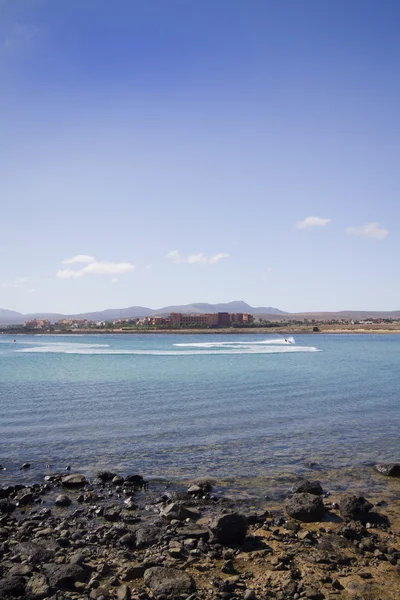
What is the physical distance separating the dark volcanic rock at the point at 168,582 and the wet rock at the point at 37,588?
164cm

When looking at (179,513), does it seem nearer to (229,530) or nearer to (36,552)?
(229,530)

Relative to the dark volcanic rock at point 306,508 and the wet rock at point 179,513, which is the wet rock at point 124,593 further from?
the dark volcanic rock at point 306,508

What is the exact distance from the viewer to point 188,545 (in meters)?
9.50

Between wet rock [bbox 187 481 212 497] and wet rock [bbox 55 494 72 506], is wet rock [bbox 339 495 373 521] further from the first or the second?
wet rock [bbox 55 494 72 506]

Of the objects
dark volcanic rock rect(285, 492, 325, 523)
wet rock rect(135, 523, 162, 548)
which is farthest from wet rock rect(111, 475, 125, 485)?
dark volcanic rock rect(285, 492, 325, 523)

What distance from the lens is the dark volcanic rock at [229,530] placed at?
377 inches

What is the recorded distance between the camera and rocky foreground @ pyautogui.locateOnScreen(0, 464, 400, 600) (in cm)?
791

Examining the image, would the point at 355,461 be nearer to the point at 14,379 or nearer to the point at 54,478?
the point at 54,478

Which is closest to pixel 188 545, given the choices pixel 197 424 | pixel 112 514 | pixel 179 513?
pixel 179 513

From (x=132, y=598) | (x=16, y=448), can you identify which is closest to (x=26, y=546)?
(x=132, y=598)

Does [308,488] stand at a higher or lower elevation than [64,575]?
lower

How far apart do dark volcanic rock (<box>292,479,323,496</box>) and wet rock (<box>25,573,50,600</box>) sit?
6963 mm

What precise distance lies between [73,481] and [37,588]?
5573 mm

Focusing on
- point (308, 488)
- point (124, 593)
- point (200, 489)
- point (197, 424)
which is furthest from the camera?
point (197, 424)
